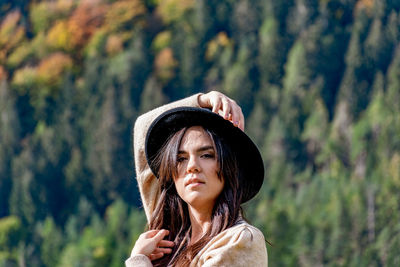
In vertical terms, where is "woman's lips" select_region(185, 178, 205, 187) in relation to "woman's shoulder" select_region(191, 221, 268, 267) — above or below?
above

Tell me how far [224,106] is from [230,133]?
151 mm

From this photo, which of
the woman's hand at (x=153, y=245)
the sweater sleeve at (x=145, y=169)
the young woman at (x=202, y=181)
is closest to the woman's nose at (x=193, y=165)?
the young woman at (x=202, y=181)

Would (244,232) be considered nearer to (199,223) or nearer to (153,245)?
(199,223)

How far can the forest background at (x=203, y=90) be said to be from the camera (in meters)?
86.2

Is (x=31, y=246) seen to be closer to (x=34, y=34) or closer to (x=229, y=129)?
(x=34, y=34)

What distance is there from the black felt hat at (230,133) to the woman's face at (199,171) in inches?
2.2

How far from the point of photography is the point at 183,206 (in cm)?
579

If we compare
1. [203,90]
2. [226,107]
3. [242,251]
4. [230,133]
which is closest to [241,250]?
[242,251]

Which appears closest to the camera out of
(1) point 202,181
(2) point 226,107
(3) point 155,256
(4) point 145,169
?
(1) point 202,181

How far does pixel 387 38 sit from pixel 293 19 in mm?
9917

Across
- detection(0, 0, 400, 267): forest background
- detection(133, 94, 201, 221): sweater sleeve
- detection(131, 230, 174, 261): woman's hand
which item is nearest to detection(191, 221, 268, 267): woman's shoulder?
detection(131, 230, 174, 261): woman's hand

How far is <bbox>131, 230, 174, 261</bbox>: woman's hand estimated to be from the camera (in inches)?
223

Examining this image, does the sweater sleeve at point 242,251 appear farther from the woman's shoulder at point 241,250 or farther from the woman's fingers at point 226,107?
the woman's fingers at point 226,107

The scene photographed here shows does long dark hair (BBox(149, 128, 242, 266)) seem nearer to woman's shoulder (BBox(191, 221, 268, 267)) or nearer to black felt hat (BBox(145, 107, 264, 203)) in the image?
black felt hat (BBox(145, 107, 264, 203))
